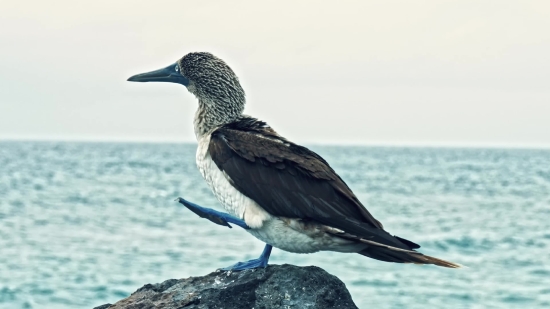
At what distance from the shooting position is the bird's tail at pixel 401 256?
20.2 ft

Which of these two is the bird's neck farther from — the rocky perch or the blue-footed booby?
the rocky perch

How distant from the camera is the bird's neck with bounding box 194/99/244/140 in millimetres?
7375

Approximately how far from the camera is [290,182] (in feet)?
21.7

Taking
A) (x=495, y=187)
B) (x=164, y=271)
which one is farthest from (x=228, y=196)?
(x=495, y=187)

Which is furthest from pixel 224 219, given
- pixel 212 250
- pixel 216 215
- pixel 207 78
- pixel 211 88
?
pixel 212 250

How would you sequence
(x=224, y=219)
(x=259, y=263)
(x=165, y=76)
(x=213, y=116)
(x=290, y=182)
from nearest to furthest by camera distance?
A: (x=290, y=182), (x=224, y=219), (x=259, y=263), (x=213, y=116), (x=165, y=76)

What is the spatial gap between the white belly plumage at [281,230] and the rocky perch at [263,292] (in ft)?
1.22

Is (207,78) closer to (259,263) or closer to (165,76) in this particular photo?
(165,76)

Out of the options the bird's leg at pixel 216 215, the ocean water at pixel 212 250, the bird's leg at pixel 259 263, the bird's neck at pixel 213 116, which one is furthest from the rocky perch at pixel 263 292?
the ocean water at pixel 212 250

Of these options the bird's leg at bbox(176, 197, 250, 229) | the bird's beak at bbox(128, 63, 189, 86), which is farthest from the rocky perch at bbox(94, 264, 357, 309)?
the bird's beak at bbox(128, 63, 189, 86)

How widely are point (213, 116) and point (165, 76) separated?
2.52 ft

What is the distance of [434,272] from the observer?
21984mm

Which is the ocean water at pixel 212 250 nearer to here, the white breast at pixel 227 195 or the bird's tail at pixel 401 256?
the white breast at pixel 227 195

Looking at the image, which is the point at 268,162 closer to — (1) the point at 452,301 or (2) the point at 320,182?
(2) the point at 320,182
